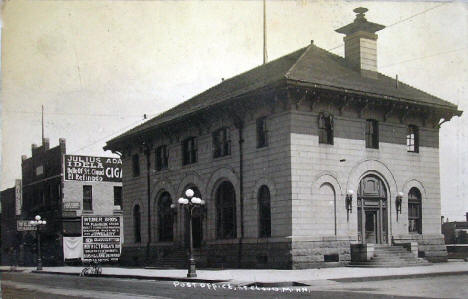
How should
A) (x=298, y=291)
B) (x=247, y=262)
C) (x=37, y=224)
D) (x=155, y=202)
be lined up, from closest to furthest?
1. (x=298, y=291)
2. (x=247, y=262)
3. (x=155, y=202)
4. (x=37, y=224)

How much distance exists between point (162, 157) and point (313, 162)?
13.0 metres

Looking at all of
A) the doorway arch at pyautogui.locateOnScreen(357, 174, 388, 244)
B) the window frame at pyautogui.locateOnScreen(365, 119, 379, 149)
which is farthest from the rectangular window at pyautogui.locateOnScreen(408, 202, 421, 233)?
the window frame at pyautogui.locateOnScreen(365, 119, 379, 149)

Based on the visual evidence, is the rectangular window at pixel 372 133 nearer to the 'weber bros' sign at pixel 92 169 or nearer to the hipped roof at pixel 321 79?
the hipped roof at pixel 321 79

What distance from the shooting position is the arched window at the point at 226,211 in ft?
108

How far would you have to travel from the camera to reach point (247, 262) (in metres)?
30.8

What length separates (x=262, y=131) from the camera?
101 feet

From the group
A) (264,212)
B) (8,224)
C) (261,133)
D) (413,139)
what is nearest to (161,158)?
(261,133)

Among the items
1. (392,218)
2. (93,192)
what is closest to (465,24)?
(392,218)

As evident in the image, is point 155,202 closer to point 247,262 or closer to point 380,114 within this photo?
point 247,262

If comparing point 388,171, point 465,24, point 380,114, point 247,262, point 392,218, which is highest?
point 465,24

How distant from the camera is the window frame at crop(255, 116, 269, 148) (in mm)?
30453

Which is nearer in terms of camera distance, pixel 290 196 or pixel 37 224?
pixel 290 196

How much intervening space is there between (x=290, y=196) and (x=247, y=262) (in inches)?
176

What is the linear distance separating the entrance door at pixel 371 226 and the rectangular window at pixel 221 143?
7.66 meters
